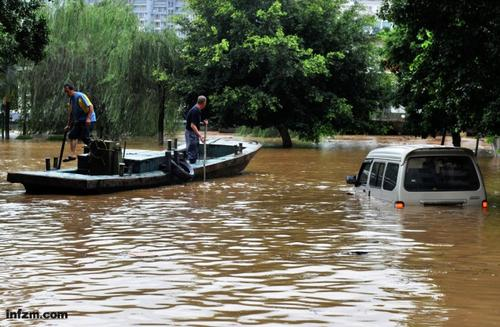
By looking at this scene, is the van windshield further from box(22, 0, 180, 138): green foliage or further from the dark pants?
box(22, 0, 180, 138): green foliage

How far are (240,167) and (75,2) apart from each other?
25.8 metres

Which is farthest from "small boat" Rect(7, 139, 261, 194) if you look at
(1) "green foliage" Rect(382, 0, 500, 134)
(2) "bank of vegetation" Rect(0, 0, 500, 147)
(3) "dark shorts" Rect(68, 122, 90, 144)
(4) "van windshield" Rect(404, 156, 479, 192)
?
(2) "bank of vegetation" Rect(0, 0, 500, 147)

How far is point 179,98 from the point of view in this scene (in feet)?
152

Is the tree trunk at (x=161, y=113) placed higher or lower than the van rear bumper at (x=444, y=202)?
higher

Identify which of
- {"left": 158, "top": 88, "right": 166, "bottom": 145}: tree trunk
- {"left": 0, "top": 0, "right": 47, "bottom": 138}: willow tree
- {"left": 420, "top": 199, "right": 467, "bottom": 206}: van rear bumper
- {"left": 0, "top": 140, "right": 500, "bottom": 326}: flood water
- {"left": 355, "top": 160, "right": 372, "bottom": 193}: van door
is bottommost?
{"left": 0, "top": 140, "right": 500, "bottom": 326}: flood water

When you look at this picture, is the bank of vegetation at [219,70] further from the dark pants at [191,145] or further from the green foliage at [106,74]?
the dark pants at [191,145]

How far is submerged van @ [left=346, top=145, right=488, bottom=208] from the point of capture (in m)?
13.8

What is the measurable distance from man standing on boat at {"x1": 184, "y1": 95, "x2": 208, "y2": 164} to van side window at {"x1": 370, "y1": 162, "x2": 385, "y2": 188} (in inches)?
275

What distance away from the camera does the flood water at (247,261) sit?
23.5ft

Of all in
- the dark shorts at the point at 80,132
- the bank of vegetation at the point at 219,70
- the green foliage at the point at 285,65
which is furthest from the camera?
the bank of vegetation at the point at 219,70

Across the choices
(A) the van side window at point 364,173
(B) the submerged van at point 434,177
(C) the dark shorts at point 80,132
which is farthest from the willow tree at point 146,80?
(B) the submerged van at point 434,177

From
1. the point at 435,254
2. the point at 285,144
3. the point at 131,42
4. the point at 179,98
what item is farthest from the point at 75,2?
the point at 435,254

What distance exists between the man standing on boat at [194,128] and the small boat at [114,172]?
340 mm

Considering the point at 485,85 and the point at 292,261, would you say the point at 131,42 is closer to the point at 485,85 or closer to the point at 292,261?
the point at 485,85
